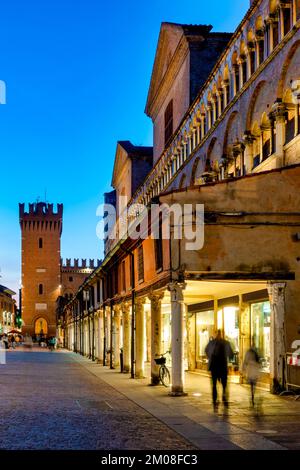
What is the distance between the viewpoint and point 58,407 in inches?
658

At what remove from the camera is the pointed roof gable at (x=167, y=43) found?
1475 inches

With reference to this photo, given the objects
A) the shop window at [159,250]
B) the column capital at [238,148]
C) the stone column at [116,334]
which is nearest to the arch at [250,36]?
the column capital at [238,148]

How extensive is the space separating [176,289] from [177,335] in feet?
3.97

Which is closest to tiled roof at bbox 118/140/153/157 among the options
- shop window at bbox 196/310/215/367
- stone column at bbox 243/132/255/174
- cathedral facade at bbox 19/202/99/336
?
shop window at bbox 196/310/215/367

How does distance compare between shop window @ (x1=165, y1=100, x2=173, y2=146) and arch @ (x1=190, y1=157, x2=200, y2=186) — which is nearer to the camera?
arch @ (x1=190, y1=157, x2=200, y2=186)


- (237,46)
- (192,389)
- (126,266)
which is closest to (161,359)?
(192,389)

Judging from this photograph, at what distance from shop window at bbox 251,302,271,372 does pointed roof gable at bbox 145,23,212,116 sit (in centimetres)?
1911

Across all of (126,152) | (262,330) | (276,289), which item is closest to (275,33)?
(276,289)

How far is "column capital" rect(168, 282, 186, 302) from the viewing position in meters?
19.3

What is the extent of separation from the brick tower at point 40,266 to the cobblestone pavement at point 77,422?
93693mm

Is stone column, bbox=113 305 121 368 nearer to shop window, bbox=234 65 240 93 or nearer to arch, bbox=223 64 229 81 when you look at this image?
arch, bbox=223 64 229 81

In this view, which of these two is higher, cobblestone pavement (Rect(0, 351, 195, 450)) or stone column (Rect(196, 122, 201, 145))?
stone column (Rect(196, 122, 201, 145))

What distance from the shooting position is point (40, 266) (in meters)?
118
